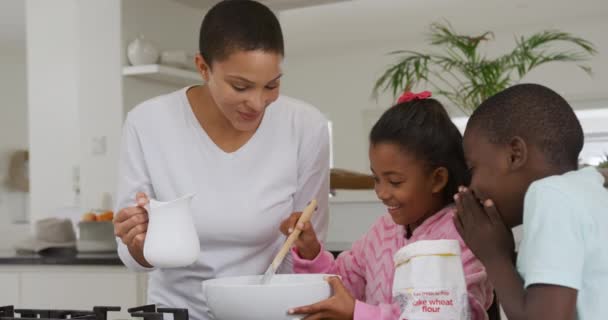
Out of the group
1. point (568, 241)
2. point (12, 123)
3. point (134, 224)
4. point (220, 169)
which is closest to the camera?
point (568, 241)

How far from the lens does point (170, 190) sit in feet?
4.79

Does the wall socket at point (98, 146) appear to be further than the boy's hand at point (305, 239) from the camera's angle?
Yes

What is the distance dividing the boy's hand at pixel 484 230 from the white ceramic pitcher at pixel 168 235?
426 millimetres

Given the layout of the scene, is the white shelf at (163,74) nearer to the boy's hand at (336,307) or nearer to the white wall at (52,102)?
the white wall at (52,102)

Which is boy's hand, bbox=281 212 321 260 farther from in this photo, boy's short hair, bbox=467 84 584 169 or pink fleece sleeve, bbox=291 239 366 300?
boy's short hair, bbox=467 84 584 169

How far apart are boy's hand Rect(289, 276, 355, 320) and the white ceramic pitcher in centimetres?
24

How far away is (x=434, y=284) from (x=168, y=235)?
43 cm

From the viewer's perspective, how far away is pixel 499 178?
0.99m

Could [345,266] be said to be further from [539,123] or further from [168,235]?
[539,123]

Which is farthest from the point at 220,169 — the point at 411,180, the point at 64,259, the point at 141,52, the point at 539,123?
the point at 141,52

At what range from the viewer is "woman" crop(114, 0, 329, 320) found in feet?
4.72

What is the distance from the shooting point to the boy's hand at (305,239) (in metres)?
1.34

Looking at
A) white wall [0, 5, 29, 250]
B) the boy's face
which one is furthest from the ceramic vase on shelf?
the boy's face

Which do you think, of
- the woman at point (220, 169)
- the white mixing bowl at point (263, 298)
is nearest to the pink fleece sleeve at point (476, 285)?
the white mixing bowl at point (263, 298)
